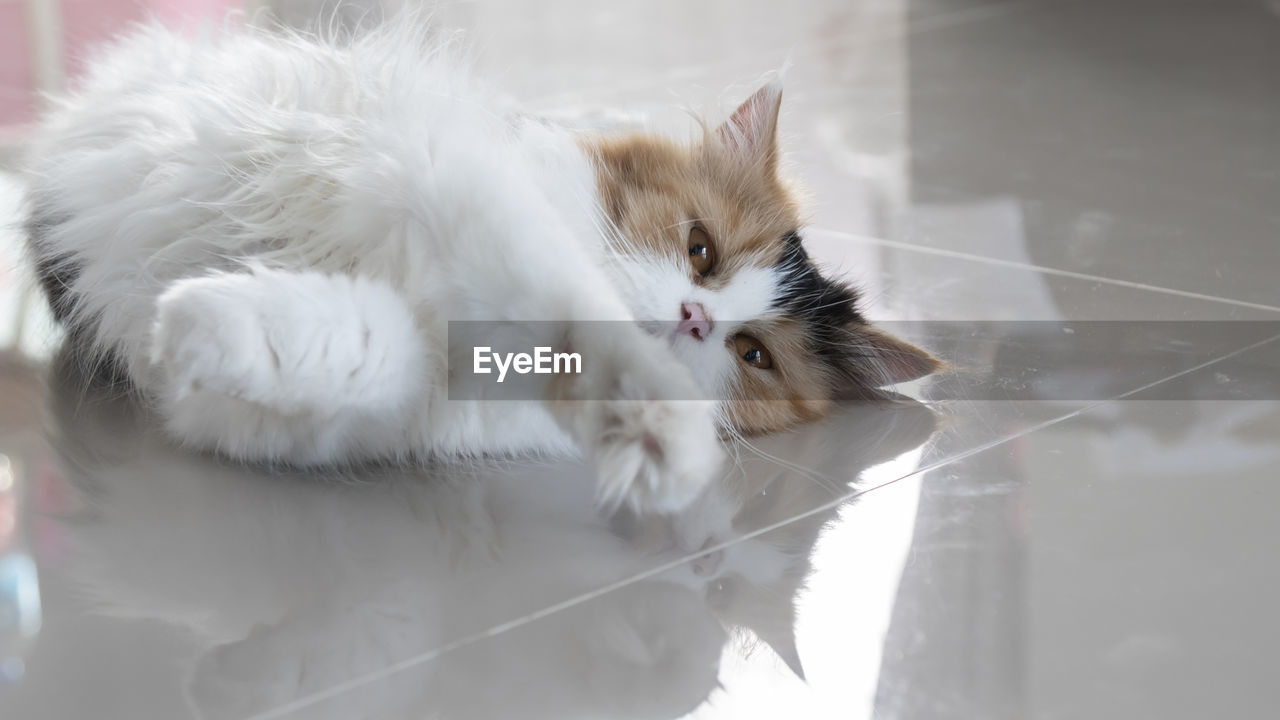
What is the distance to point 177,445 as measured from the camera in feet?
4.58

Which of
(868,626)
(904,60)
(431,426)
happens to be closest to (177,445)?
(431,426)

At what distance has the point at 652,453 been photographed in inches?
42.4

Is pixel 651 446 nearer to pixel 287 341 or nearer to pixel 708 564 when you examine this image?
pixel 708 564

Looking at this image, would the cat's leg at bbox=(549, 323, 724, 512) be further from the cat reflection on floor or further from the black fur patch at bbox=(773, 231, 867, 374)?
the black fur patch at bbox=(773, 231, 867, 374)

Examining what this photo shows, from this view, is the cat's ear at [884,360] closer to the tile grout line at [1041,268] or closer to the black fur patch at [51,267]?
the tile grout line at [1041,268]

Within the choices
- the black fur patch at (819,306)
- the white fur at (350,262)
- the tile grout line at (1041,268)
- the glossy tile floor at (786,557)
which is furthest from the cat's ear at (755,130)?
the tile grout line at (1041,268)

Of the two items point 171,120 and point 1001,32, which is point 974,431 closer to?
point 171,120

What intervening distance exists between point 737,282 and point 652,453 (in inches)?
18.9

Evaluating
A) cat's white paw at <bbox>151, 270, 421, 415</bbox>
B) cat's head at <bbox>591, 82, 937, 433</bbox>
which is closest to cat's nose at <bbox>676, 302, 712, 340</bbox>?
cat's head at <bbox>591, 82, 937, 433</bbox>

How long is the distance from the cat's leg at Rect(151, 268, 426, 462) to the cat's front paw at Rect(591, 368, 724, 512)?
0.88ft

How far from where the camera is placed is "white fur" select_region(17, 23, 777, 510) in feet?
3.61

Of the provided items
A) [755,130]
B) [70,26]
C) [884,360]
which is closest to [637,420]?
[884,360]

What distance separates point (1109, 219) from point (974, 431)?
1292 mm

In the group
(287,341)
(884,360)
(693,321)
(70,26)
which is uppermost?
(287,341)
